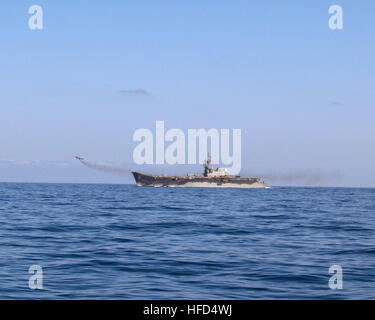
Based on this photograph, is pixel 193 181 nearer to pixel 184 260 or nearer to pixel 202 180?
pixel 202 180

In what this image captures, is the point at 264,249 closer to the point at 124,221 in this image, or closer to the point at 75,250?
the point at 75,250

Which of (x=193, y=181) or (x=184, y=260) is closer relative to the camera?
(x=184, y=260)

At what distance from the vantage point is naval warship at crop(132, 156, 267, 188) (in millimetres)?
184875

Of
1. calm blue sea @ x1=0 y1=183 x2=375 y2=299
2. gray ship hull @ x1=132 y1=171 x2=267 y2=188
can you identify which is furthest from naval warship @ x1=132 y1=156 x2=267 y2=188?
calm blue sea @ x1=0 y1=183 x2=375 y2=299

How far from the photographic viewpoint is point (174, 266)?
18828mm

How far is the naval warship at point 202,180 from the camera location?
18488 cm

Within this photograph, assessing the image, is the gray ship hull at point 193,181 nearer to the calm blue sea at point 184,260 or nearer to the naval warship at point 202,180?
the naval warship at point 202,180

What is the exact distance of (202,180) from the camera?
185 m

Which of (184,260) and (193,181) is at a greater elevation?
(184,260)

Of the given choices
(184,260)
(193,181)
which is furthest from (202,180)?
(184,260)

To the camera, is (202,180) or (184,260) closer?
(184,260)

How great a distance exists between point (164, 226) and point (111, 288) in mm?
20053
